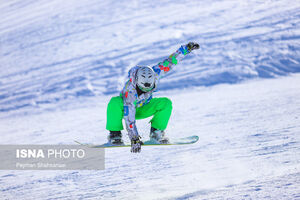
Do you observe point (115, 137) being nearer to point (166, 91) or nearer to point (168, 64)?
point (168, 64)

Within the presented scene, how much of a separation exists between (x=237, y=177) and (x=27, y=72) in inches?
416

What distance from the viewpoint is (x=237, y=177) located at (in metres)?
4.52

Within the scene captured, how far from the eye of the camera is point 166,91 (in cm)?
1072

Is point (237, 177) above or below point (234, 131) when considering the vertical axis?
below

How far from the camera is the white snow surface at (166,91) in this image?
15.6 feet

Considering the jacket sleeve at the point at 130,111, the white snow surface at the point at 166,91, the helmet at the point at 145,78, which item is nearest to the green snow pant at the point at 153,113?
the jacket sleeve at the point at 130,111

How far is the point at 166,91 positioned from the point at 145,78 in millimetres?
6373

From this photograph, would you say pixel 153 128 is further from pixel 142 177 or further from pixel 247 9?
pixel 247 9

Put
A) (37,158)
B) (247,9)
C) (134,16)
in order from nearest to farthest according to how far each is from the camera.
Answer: (37,158), (247,9), (134,16)

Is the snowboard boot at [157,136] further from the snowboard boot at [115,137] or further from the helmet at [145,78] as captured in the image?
the helmet at [145,78]

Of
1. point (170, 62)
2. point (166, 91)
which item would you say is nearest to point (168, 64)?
point (170, 62)

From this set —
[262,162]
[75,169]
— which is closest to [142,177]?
[75,169]

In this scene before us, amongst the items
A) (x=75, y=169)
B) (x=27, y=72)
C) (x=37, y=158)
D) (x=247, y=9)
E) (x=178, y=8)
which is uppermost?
(x=178, y=8)

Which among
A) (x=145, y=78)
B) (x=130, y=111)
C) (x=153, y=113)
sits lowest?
(x=130, y=111)
